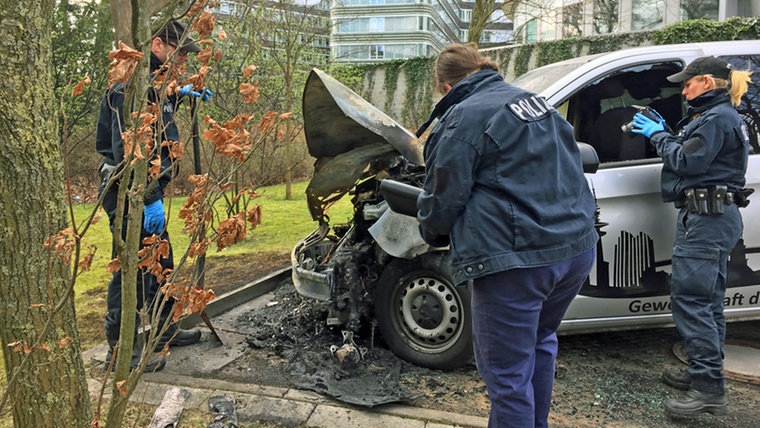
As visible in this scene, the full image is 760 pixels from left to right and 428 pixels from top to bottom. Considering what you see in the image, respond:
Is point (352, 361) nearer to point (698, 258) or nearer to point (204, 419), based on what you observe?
point (204, 419)

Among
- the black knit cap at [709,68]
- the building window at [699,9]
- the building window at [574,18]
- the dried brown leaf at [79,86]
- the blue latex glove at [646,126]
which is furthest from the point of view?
the building window at [574,18]

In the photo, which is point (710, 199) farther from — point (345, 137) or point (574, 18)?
point (574, 18)

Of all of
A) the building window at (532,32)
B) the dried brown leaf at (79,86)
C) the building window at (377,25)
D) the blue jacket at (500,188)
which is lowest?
the blue jacket at (500,188)

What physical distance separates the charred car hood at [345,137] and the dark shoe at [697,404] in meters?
2.05

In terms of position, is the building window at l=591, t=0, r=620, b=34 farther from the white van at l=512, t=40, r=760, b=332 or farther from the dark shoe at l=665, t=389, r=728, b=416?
the dark shoe at l=665, t=389, r=728, b=416

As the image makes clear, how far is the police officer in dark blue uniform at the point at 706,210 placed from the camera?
302cm

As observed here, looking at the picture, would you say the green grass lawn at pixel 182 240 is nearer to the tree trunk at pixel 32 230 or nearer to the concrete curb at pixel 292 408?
the tree trunk at pixel 32 230

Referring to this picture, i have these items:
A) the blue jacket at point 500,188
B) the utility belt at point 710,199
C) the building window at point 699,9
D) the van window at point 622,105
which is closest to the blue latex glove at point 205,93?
the blue jacket at point 500,188

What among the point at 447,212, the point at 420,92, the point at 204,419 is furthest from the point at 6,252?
the point at 420,92

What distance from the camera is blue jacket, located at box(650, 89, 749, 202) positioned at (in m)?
3.00

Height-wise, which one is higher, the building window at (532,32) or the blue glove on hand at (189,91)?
the building window at (532,32)

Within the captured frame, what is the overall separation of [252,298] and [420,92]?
783 inches

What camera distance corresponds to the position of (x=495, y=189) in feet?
6.75

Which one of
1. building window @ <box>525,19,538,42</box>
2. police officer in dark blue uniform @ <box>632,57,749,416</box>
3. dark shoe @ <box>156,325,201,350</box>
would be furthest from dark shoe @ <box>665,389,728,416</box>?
building window @ <box>525,19,538,42</box>
